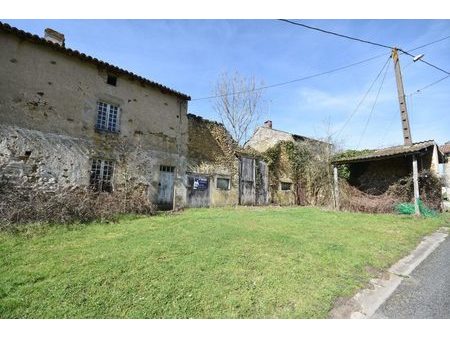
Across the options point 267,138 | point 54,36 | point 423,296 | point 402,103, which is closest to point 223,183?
point 267,138

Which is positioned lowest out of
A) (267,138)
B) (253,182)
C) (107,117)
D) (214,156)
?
(253,182)

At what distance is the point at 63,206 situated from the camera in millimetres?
7871

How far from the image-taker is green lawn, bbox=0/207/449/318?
10.3ft

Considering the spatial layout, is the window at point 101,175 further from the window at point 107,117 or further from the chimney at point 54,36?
the chimney at point 54,36

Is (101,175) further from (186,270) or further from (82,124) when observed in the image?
(186,270)

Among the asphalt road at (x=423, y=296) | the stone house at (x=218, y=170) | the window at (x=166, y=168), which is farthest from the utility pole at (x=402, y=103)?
the window at (x=166, y=168)

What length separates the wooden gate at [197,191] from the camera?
13.1m

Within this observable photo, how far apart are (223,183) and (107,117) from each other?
6783mm

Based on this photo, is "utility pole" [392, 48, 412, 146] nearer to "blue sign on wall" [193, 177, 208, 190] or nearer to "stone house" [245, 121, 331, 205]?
"stone house" [245, 121, 331, 205]

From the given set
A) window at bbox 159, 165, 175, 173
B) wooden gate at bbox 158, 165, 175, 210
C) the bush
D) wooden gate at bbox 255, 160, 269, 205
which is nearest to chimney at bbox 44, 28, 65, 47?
the bush

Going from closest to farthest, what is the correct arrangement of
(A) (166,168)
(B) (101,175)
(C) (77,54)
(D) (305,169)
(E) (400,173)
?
(C) (77,54)
(B) (101,175)
(A) (166,168)
(E) (400,173)
(D) (305,169)

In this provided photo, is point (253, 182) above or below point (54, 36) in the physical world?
below
